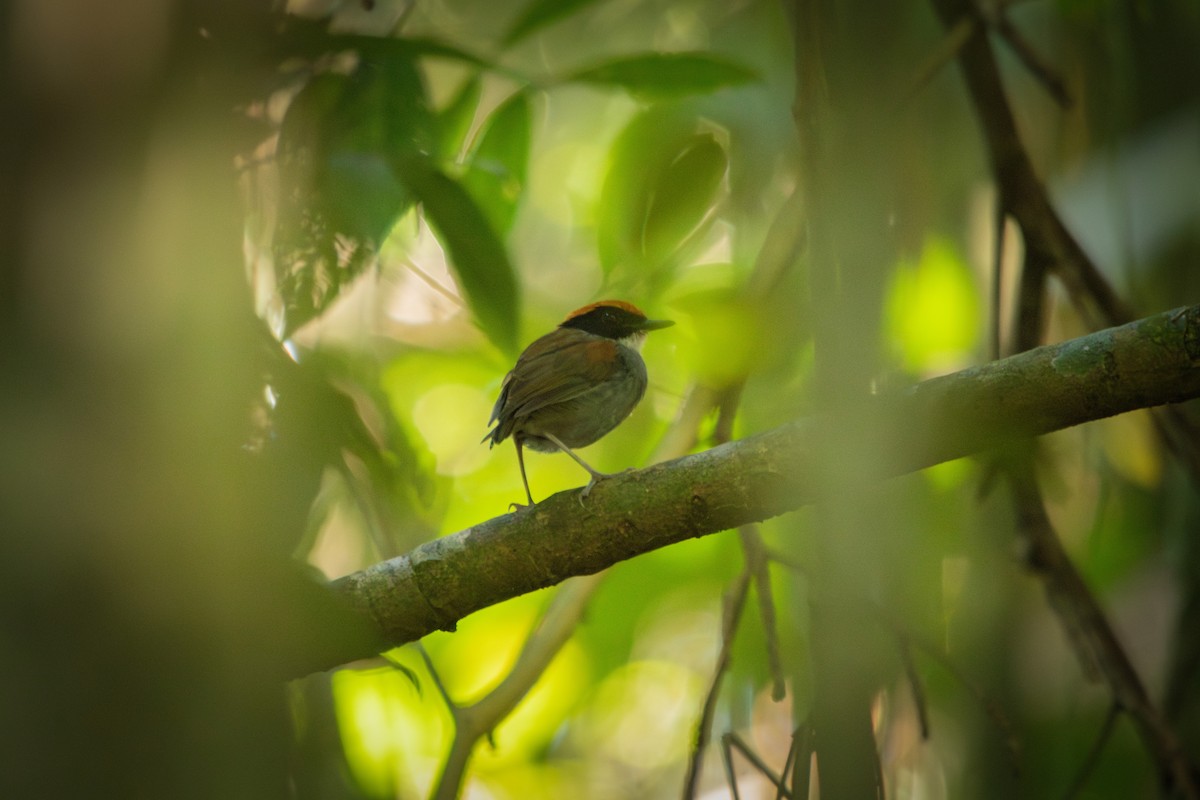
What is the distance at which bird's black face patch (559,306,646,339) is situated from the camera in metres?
4.03

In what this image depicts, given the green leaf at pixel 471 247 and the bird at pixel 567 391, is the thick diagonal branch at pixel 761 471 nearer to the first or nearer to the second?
the green leaf at pixel 471 247

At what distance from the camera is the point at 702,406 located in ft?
10.3

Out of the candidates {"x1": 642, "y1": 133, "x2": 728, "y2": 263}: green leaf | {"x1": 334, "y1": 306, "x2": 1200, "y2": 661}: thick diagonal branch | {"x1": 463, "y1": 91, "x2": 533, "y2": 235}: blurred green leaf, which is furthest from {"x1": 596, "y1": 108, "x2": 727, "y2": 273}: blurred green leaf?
{"x1": 334, "y1": 306, "x2": 1200, "y2": 661}: thick diagonal branch

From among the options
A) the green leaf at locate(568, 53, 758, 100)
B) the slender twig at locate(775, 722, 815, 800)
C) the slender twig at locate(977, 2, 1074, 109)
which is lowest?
the slender twig at locate(775, 722, 815, 800)

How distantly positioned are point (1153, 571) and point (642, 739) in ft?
9.70

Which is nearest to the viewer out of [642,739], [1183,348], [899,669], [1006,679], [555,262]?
[1183,348]

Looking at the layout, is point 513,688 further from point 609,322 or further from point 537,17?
point 537,17

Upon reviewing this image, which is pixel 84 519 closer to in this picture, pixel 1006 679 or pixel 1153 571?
pixel 1006 679

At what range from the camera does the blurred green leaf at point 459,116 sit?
3002mm

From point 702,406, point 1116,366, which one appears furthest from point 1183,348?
point 702,406

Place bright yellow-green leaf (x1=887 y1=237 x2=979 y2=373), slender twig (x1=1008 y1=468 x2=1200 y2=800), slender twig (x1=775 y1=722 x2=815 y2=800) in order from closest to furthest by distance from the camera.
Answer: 1. slender twig (x1=775 y1=722 x2=815 y2=800)
2. slender twig (x1=1008 y1=468 x2=1200 y2=800)
3. bright yellow-green leaf (x1=887 y1=237 x2=979 y2=373)

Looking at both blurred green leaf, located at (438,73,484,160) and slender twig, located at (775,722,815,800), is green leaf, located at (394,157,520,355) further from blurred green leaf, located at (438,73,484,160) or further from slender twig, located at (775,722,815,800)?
slender twig, located at (775,722,815,800)

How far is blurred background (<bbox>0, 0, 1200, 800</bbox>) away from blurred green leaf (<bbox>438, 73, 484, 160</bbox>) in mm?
15

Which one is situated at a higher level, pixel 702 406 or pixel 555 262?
pixel 555 262
